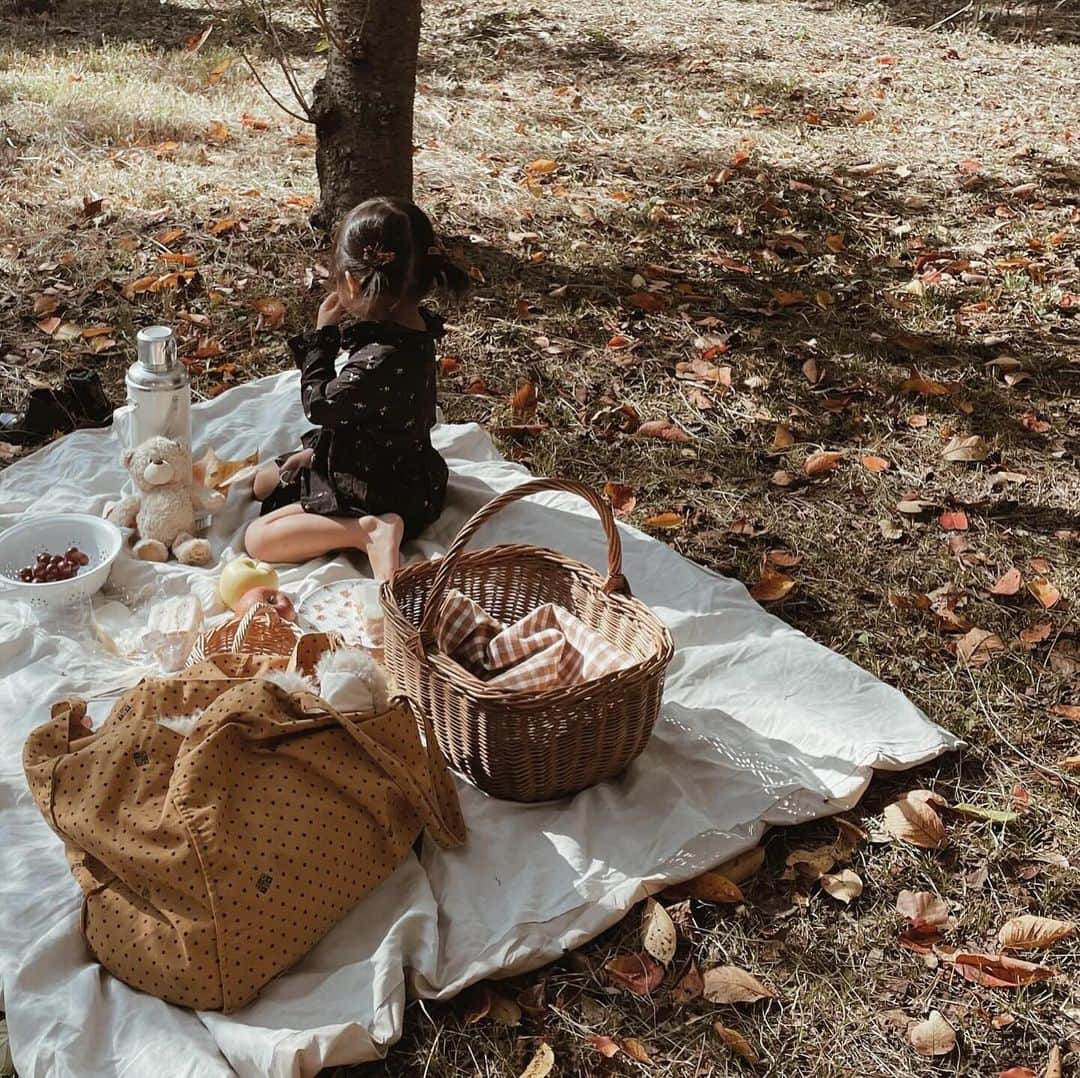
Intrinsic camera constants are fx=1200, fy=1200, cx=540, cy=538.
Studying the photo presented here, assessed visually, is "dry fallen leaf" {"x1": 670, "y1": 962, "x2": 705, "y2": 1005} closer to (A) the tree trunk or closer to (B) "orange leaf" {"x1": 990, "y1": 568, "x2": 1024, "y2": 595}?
(B) "orange leaf" {"x1": 990, "y1": 568, "x2": 1024, "y2": 595}

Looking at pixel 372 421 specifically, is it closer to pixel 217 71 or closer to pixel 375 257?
pixel 375 257

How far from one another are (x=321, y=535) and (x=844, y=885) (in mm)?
1646

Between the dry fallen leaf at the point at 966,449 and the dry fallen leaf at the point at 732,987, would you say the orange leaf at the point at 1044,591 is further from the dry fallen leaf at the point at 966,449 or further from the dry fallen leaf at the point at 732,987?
the dry fallen leaf at the point at 732,987

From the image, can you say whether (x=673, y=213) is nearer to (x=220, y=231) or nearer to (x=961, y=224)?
(x=961, y=224)

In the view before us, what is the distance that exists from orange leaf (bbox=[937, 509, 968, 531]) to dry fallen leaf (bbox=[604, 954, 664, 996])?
1.85m

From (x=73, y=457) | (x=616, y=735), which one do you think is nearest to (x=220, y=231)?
Result: (x=73, y=457)

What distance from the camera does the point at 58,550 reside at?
3.26m

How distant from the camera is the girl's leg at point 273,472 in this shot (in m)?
3.50

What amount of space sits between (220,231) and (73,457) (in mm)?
1846

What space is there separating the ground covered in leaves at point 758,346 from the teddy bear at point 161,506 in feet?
2.66

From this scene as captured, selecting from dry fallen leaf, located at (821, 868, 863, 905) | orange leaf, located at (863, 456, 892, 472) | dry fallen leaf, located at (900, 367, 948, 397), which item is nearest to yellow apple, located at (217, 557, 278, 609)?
dry fallen leaf, located at (821, 868, 863, 905)

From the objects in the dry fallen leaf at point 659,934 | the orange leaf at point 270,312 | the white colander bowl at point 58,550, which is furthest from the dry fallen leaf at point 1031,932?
the orange leaf at point 270,312

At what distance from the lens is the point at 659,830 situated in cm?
254

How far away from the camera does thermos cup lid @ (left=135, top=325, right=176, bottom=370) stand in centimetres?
321
